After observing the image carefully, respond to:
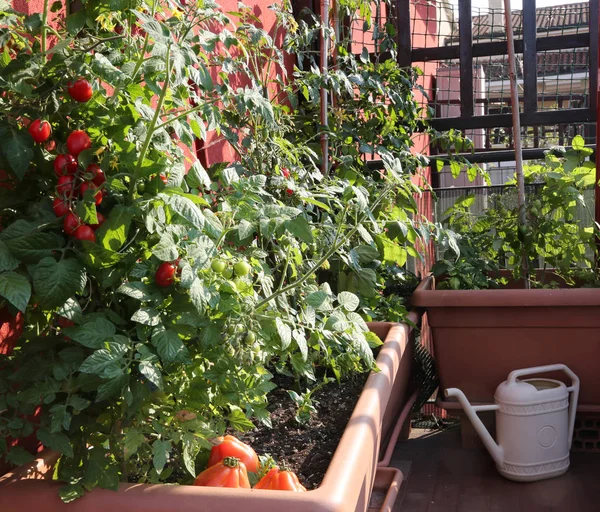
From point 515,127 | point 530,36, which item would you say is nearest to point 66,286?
point 515,127

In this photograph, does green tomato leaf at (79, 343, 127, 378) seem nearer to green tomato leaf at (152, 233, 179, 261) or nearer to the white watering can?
green tomato leaf at (152, 233, 179, 261)

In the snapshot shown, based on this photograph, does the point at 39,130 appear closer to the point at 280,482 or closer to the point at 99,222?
the point at 99,222

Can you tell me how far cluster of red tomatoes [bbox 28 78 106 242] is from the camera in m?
1.08

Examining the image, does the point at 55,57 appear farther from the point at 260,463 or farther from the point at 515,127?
the point at 515,127

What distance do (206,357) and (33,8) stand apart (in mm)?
857

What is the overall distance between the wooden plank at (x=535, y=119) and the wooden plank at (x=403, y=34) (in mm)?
359

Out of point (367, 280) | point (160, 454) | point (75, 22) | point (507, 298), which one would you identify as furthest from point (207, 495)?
point (507, 298)

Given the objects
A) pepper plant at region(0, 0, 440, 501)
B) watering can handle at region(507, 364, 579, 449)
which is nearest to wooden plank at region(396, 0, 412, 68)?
watering can handle at region(507, 364, 579, 449)

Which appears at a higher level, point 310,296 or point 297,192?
point 297,192

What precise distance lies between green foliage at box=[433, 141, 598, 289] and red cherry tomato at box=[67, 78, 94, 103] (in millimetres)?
1558

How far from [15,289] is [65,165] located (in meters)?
0.22

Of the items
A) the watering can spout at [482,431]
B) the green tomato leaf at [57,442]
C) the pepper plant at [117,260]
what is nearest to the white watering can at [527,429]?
the watering can spout at [482,431]

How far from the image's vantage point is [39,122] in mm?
1096

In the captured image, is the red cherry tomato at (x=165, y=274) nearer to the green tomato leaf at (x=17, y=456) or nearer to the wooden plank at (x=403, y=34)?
the green tomato leaf at (x=17, y=456)
